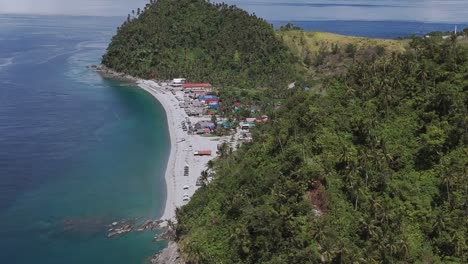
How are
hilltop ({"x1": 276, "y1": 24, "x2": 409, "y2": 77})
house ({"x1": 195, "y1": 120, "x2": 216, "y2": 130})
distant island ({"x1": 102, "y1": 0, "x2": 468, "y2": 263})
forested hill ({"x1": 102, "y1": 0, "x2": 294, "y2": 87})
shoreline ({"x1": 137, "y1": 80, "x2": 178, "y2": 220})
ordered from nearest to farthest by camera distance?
distant island ({"x1": 102, "y1": 0, "x2": 468, "y2": 263})
shoreline ({"x1": 137, "y1": 80, "x2": 178, "y2": 220})
house ({"x1": 195, "y1": 120, "x2": 216, "y2": 130})
hilltop ({"x1": 276, "y1": 24, "x2": 409, "y2": 77})
forested hill ({"x1": 102, "y1": 0, "x2": 294, "y2": 87})

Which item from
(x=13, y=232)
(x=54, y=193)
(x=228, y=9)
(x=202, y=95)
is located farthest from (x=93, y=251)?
(x=228, y=9)

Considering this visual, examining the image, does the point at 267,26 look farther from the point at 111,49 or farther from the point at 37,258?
the point at 37,258

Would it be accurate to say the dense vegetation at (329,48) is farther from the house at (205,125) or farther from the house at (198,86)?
the house at (205,125)

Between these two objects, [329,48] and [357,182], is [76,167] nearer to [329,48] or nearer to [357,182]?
[357,182]

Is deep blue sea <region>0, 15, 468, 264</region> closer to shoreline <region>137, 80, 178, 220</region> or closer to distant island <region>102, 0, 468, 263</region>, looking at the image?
shoreline <region>137, 80, 178, 220</region>

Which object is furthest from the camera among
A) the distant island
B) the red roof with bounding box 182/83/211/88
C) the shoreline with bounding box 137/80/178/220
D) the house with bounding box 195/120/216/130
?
the red roof with bounding box 182/83/211/88

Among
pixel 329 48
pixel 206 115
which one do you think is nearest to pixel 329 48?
pixel 329 48

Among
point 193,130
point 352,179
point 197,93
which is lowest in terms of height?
point 193,130

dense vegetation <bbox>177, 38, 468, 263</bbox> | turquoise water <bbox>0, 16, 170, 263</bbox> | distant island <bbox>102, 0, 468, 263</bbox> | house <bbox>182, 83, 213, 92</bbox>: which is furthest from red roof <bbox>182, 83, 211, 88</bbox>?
dense vegetation <bbox>177, 38, 468, 263</bbox>
